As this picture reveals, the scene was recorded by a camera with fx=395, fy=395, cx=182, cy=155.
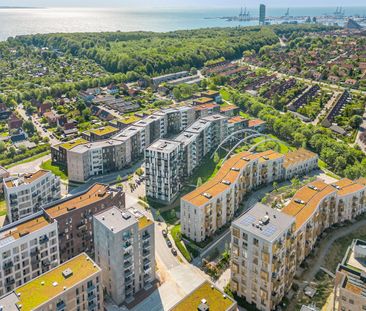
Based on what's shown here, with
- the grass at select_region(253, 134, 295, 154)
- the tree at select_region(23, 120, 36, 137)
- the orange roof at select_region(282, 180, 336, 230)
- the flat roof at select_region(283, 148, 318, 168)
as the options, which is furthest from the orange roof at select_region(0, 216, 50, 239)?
the tree at select_region(23, 120, 36, 137)

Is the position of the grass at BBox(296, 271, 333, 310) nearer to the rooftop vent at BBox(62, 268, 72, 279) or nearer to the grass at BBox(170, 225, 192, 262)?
the grass at BBox(170, 225, 192, 262)

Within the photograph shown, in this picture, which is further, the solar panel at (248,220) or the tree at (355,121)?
the tree at (355,121)

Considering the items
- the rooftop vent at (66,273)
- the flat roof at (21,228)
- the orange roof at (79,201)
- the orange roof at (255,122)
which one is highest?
the orange roof at (79,201)

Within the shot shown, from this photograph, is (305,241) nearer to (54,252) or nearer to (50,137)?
(54,252)

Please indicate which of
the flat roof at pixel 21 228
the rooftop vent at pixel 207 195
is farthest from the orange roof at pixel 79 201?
the rooftop vent at pixel 207 195

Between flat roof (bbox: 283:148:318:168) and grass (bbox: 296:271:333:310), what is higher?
flat roof (bbox: 283:148:318:168)

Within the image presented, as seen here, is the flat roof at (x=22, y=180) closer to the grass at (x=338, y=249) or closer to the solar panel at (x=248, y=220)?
the solar panel at (x=248, y=220)

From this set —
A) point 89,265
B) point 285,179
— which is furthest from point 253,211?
point 285,179
